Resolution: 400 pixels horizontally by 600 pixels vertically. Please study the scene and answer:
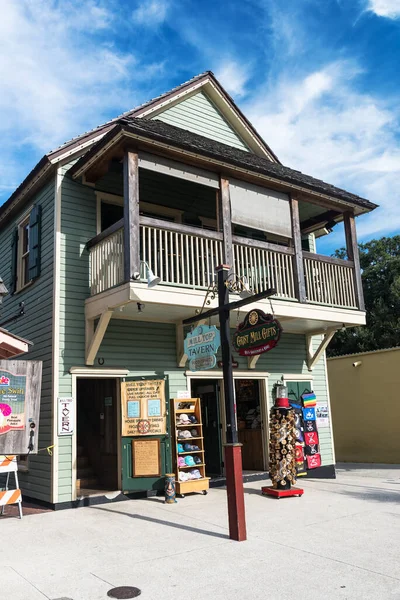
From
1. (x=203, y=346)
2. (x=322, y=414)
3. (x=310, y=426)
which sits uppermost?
(x=203, y=346)

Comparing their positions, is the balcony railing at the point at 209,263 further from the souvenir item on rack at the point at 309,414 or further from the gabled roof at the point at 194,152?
the souvenir item on rack at the point at 309,414

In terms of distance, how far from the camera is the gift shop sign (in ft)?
27.8

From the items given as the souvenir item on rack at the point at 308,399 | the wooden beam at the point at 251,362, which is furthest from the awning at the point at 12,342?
the souvenir item on rack at the point at 308,399

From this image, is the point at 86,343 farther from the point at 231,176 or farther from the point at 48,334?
the point at 231,176

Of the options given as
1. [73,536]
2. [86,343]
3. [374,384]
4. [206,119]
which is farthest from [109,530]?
[374,384]

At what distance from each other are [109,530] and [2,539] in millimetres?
1406

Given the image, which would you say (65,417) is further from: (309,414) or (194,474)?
(309,414)

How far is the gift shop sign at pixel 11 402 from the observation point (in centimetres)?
846

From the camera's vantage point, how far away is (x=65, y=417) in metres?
9.35

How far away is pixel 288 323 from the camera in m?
11.6

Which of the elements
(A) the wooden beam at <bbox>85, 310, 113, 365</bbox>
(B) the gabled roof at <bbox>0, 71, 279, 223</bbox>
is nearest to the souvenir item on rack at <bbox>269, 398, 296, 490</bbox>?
(A) the wooden beam at <bbox>85, 310, 113, 365</bbox>

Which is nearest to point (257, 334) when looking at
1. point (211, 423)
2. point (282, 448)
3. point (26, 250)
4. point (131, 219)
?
point (131, 219)

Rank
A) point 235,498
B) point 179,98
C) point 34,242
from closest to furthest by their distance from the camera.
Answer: point 235,498 < point 34,242 < point 179,98

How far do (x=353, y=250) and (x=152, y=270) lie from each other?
496 cm
